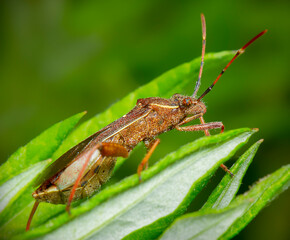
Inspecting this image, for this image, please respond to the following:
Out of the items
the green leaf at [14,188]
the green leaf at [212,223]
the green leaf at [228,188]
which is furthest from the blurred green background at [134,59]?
the green leaf at [212,223]

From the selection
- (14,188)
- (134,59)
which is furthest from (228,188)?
(134,59)

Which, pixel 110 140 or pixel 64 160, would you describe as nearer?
pixel 64 160

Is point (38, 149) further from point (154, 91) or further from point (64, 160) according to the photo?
point (154, 91)

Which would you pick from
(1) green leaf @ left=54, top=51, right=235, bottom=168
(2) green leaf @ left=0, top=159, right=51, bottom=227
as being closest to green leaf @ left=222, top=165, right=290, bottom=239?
(2) green leaf @ left=0, top=159, right=51, bottom=227

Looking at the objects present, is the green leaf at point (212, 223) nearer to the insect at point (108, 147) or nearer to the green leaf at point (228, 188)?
the green leaf at point (228, 188)

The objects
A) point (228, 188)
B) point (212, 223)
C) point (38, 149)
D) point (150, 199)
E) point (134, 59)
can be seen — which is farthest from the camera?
point (134, 59)
